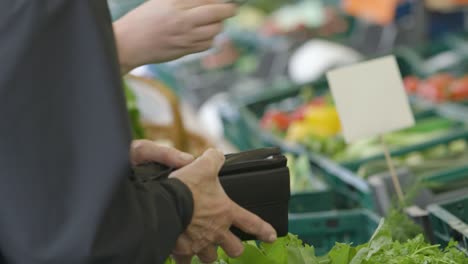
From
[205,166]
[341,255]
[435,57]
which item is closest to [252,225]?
[205,166]

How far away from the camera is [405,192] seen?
295 cm

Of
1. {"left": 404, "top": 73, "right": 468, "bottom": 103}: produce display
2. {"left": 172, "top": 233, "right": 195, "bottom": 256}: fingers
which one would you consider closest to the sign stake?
{"left": 172, "top": 233, "right": 195, "bottom": 256}: fingers

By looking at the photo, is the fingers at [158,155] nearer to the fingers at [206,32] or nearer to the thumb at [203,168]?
the thumb at [203,168]

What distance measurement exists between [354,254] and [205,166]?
542 mm

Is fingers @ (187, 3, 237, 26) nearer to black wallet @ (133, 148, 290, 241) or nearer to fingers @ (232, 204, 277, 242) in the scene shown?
black wallet @ (133, 148, 290, 241)

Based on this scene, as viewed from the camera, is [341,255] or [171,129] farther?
[171,129]

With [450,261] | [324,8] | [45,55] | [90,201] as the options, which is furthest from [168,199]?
[324,8]

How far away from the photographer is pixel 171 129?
459 cm

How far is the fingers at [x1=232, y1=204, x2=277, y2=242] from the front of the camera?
5.87ft

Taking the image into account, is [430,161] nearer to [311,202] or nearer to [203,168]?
[311,202]

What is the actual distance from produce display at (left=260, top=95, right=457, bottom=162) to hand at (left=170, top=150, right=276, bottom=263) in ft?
7.16

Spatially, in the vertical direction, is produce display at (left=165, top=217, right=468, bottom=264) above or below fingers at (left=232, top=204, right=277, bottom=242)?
below

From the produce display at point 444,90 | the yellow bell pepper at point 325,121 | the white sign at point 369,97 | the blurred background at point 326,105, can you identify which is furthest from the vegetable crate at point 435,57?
the white sign at point 369,97

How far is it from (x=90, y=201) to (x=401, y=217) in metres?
1.33
